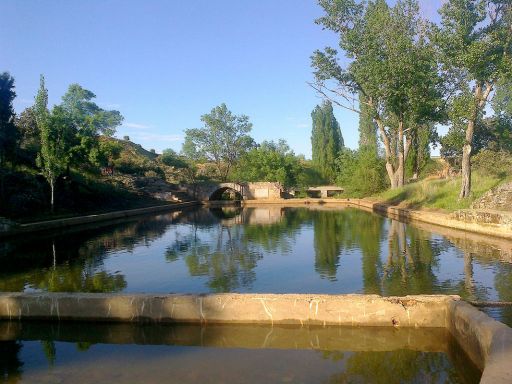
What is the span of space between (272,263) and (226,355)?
657 cm

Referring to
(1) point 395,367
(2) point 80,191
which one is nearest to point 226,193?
(2) point 80,191

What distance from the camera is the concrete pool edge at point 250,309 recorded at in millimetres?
6617

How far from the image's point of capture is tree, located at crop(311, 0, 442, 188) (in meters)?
29.9

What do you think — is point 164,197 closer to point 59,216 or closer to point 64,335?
point 59,216

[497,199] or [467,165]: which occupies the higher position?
[467,165]

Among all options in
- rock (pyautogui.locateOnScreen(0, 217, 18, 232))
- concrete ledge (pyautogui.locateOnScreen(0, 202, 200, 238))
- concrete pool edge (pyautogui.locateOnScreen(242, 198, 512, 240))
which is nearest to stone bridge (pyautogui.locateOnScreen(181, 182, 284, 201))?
concrete pool edge (pyautogui.locateOnScreen(242, 198, 512, 240))

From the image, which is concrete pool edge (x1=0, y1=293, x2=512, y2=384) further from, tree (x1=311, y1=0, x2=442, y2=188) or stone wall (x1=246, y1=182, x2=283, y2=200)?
stone wall (x1=246, y1=182, x2=283, y2=200)

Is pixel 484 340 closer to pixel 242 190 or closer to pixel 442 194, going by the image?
pixel 442 194

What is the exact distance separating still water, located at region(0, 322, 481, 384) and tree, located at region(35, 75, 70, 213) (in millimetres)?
20037

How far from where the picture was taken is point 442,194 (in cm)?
2559

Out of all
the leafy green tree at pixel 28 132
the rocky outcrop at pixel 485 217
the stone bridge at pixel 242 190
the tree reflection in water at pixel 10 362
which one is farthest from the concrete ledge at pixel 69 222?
the rocky outcrop at pixel 485 217

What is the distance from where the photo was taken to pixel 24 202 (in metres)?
24.3

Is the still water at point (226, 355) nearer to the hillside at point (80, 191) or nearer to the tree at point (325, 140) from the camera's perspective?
the hillside at point (80, 191)

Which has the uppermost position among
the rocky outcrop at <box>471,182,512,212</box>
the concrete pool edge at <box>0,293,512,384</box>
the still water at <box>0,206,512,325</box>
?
the rocky outcrop at <box>471,182,512,212</box>
